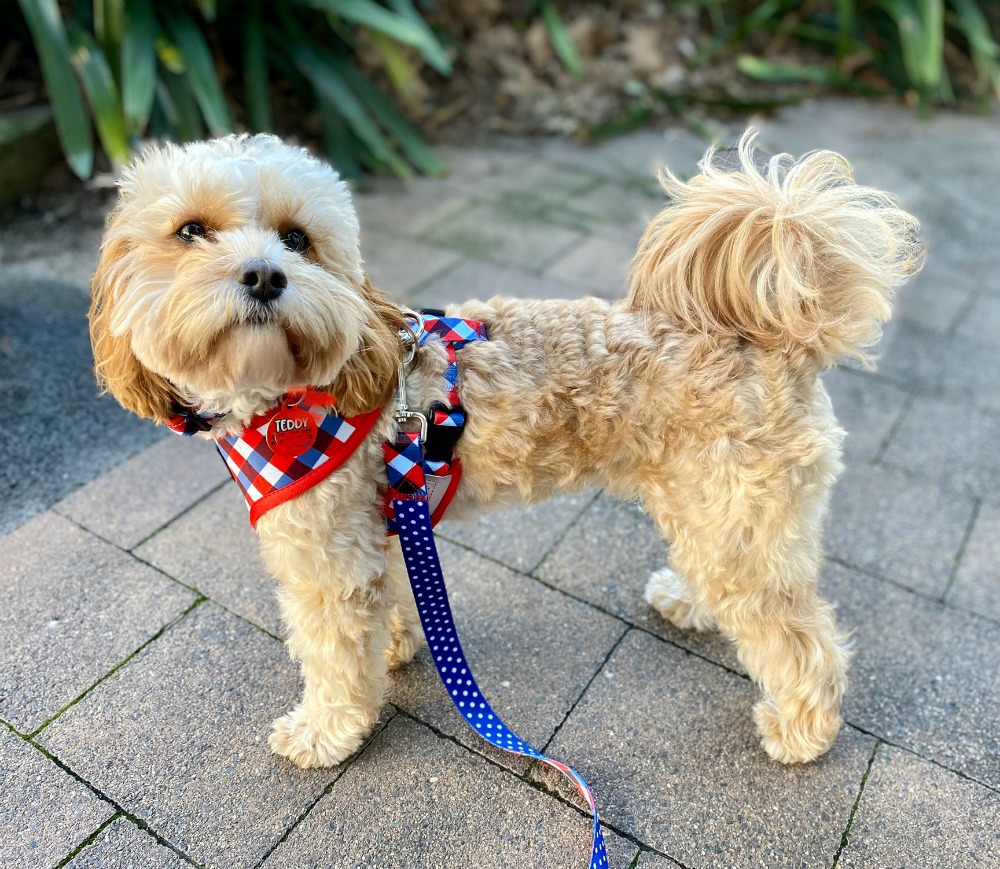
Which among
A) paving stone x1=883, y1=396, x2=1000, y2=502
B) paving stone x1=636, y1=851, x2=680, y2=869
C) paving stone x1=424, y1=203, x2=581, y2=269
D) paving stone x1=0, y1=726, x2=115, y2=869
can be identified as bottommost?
paving stone x1=883, y1=396, x2=1000, y2=502

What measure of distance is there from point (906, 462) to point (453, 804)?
8.66 ft

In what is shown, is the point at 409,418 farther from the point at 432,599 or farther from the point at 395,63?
the point at 395,63

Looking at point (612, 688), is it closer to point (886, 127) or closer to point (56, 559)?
point (56, 559)

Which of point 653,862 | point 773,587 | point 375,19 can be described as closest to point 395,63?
point 375,19

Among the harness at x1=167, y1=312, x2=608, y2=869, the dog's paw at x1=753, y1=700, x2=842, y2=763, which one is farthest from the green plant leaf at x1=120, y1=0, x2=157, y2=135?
the dog's paw at x1=753, y1=700, x2=842, y2=763

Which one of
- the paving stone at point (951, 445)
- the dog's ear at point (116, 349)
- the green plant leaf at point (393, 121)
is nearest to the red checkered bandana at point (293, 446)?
the dog's ear at point (116, 349)

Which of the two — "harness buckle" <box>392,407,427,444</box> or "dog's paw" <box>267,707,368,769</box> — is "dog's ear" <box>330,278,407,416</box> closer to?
"harness buckle" <box>392,407,427,444</box>

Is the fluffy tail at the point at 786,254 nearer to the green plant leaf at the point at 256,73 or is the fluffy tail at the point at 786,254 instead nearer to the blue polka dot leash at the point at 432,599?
the blue polka dot leash at the point at 432,599

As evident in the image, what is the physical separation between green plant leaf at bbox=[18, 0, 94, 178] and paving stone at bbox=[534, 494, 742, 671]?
3.51 metres

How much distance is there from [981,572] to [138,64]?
16.9ft

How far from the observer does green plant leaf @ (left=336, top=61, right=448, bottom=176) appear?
19.3 ft

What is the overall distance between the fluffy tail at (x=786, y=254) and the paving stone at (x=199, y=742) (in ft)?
5.77

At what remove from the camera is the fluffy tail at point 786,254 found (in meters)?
2.00

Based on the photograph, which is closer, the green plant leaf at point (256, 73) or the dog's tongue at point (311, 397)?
the dog's tongue at point (311, 397)
